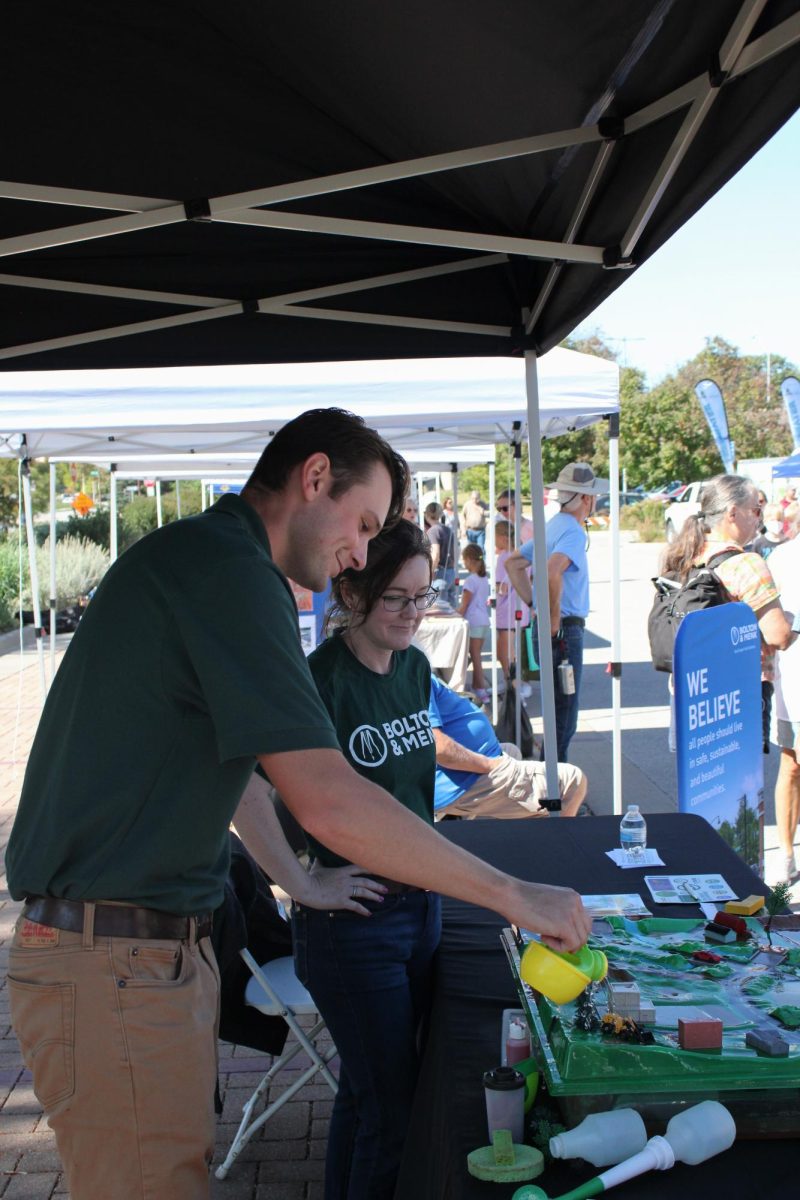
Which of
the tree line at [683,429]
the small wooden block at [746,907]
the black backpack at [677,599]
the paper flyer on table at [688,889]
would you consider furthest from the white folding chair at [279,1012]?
the tree line at [683,429]

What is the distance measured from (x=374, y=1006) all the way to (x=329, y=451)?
1111 millimetres

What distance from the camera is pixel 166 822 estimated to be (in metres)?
1.48

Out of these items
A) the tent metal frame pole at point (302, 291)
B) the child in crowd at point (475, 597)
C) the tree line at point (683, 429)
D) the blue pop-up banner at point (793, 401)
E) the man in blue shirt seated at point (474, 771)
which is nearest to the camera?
the tent metal frame pole at point (302, 291)

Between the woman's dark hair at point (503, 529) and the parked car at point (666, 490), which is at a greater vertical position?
the parked car at point (666, 490)

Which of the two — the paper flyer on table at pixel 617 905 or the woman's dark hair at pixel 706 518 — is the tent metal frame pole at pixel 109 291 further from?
the woman's dark hair at pixel 706 518

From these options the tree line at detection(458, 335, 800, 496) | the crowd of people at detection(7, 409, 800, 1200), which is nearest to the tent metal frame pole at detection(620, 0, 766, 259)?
the crowd of people at detection(7, 409, 800, 1200)

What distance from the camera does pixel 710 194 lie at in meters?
1.96

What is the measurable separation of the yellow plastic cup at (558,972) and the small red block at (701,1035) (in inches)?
5.2

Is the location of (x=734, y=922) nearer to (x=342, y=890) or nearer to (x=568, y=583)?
(x=342, y=890)

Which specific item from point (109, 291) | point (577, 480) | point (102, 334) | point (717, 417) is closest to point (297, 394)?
point (577, 480)

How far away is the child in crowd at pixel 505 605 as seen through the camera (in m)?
8.74

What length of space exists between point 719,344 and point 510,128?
5120cm

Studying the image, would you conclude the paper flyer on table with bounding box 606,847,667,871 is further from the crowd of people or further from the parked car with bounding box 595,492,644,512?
the parked car with bounding box 595,492,644,512

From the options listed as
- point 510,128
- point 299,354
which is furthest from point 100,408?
point 510,128
